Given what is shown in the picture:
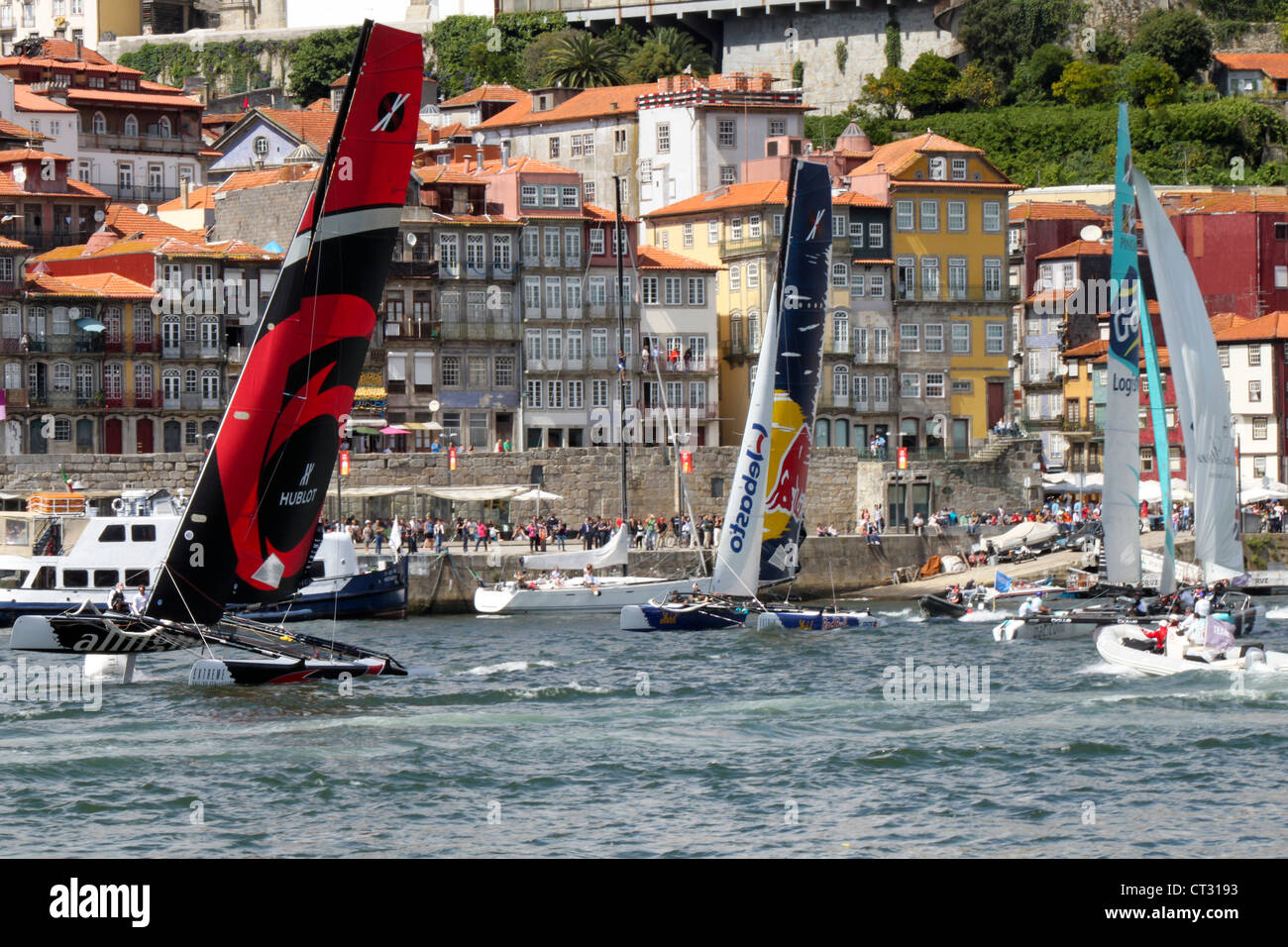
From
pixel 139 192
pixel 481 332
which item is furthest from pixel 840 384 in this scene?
pixel 139 192

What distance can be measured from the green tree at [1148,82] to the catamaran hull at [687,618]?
58.8m

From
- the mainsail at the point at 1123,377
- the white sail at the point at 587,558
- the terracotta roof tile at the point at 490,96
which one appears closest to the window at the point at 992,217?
the terracotta roof tile at the point at 490,96

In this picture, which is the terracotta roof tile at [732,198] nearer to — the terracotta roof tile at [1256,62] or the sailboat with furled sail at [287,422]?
the terracotta roof tile at [1256,62]

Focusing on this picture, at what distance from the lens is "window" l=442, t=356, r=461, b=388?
7106 cm

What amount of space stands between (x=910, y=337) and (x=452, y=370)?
54.2 feet

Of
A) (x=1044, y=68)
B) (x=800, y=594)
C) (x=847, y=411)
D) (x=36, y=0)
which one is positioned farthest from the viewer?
(x=36, y=0)

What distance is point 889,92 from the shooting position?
101688 mm

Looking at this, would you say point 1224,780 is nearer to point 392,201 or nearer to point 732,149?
point 392,201

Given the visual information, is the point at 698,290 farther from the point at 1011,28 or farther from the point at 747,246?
the point at 1011,28

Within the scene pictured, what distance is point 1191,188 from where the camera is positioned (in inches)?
3629

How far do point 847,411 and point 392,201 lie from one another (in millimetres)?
47329
